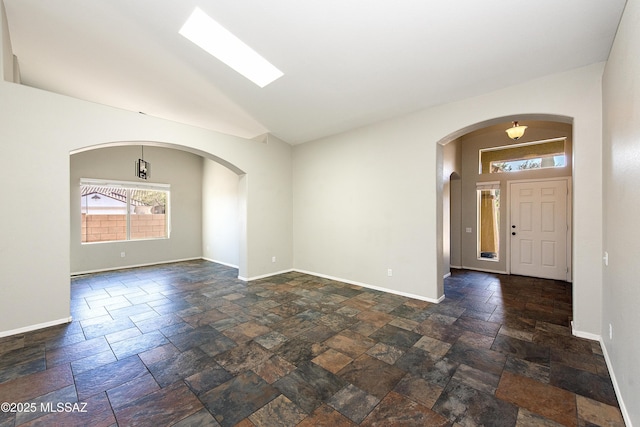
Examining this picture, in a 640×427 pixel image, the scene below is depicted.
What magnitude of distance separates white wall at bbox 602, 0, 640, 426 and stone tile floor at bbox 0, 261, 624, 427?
1.08ft

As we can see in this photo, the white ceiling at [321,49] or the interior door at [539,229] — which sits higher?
the white ceiling at [321,49]

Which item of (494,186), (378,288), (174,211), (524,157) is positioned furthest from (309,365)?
(174,211)

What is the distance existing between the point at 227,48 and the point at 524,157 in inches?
239

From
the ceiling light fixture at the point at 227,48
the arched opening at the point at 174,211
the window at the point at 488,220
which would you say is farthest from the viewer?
the window at the point at 488,220

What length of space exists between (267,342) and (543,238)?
5809 mm

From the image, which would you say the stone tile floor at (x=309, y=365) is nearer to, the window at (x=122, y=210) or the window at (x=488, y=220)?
the window at (x=488, y=220)

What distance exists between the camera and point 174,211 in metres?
7.32

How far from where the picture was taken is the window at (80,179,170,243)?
6008mm

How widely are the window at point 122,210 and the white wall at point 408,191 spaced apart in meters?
3.99

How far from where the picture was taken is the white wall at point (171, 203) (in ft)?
18.9

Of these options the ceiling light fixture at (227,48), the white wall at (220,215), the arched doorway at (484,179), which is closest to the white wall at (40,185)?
the ceiling light fixture at (227,48)

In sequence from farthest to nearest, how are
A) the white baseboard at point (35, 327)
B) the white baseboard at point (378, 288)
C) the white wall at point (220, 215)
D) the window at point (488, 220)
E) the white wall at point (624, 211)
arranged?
1. the white wall at point (220, 215)
2. the window at point (488, 220)
3. the white baseboard at point (378, 288)
4. the white baseboard at point (35, 327)
5. the white wall at point (624, 211)

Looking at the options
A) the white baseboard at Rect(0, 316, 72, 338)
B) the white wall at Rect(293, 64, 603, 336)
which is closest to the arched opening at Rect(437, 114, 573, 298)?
the white wall at Rect(293, 64, 603, 336)

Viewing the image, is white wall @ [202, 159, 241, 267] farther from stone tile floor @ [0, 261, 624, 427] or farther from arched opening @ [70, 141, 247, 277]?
stone tile floor @ [0, 261, 624, 427]
